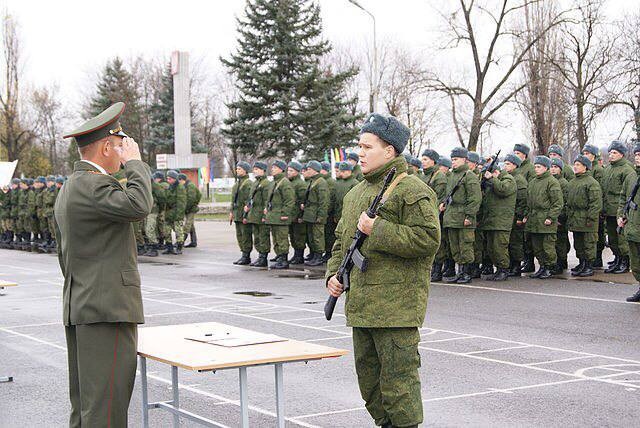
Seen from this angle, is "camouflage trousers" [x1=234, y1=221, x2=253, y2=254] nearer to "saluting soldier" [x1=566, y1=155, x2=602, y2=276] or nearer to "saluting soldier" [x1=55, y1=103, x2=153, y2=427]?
"saluting soldier" [x1=566, y1=155, x2=602, y2=276]

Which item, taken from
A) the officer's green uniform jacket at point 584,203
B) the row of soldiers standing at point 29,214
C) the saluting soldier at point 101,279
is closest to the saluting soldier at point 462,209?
the officer's green uniform jacket at point 584,203

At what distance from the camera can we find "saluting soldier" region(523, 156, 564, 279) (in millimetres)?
16859

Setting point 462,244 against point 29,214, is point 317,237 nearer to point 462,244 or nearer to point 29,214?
point 462,244

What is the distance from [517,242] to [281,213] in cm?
517

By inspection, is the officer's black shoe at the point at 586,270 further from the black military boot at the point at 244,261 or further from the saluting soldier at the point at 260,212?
the black military boot at the point at 244,261

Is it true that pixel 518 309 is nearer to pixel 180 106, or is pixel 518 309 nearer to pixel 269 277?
pixel 269 277

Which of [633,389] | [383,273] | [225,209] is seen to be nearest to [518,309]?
[633,389]

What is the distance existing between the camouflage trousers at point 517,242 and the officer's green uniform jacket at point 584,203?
89 centimetres

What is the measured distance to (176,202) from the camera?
24.7 metres

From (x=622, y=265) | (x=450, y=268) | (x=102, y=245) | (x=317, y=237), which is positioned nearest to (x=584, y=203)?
(x=622, y=265)

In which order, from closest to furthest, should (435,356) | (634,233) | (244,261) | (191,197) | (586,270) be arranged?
(435,356)
(634,233)
(586,270)
(244,261)
(191,197)

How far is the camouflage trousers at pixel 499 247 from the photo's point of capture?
16.9 metres

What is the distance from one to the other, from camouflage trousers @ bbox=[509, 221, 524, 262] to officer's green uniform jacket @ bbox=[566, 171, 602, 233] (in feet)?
2.91

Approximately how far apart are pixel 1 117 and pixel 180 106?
73.8 ft
